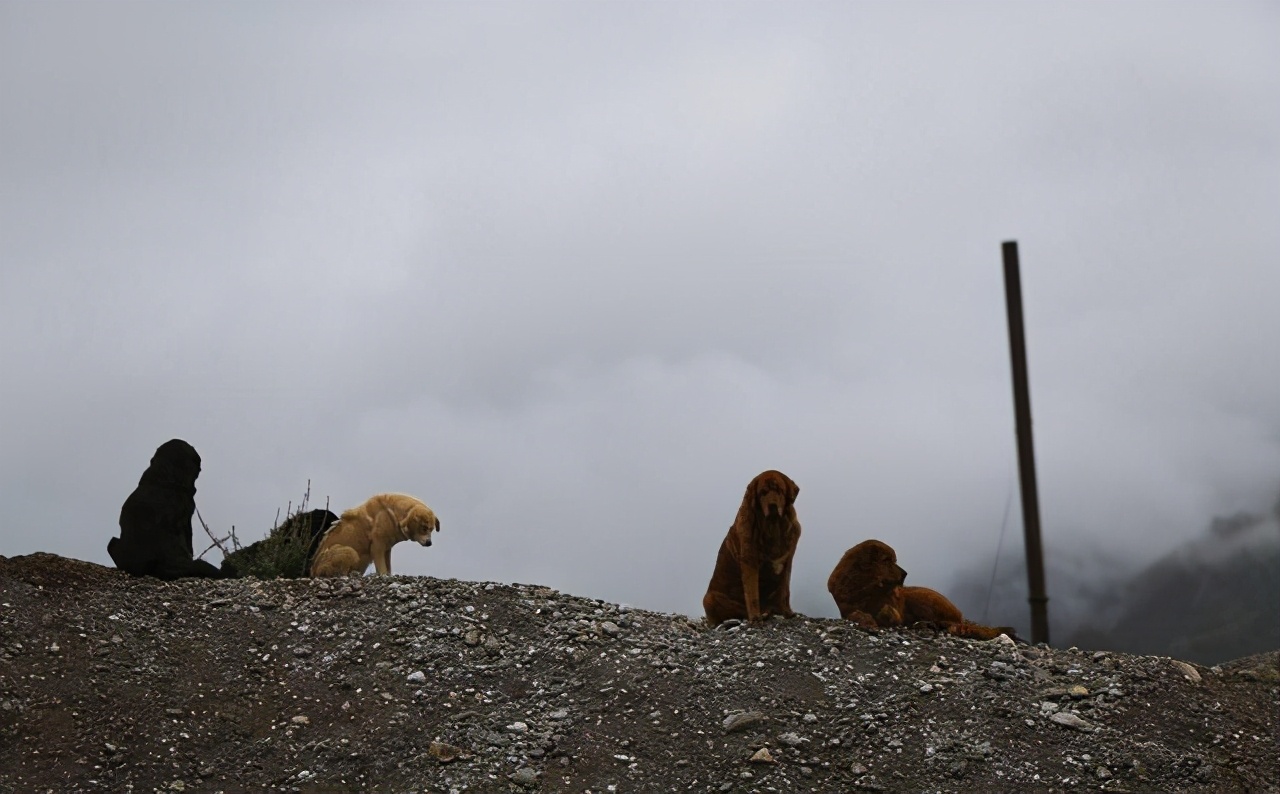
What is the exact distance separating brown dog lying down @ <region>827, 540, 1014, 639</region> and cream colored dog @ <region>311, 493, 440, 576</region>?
4134 mm

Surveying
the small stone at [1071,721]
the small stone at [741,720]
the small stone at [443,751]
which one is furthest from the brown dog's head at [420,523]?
the small stone at [1071,721]

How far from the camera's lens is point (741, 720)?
10.2 m

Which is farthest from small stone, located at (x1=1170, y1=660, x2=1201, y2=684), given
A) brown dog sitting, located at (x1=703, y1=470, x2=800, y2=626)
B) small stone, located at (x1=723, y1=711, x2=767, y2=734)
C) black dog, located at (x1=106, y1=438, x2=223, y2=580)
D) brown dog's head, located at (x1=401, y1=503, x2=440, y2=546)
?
black dog, located at (x1=106, y1=438, x2=223, y2=580)

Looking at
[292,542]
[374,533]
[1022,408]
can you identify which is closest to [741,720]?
[1022,408]

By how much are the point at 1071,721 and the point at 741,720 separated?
248 cm

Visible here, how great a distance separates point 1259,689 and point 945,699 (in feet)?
9.45

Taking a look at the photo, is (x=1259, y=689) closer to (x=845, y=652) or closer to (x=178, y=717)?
(x=845, y=652)

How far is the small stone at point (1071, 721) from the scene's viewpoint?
1019 centimetres

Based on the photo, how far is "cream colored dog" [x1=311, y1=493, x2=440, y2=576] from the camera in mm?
13297

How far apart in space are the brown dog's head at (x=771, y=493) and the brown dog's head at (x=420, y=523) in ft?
12.2

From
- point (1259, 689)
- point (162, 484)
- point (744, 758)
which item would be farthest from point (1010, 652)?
point (162, 484)

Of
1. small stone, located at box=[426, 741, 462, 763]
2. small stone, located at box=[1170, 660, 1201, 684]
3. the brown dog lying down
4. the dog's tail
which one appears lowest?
small stone, located at box=[426, 741, 462, 763]

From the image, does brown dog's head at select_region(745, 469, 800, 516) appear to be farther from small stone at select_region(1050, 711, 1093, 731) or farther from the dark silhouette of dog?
the dark silhouette of dog

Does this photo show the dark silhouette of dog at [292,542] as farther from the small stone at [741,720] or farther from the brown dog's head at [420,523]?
the small stone at [741,720]
